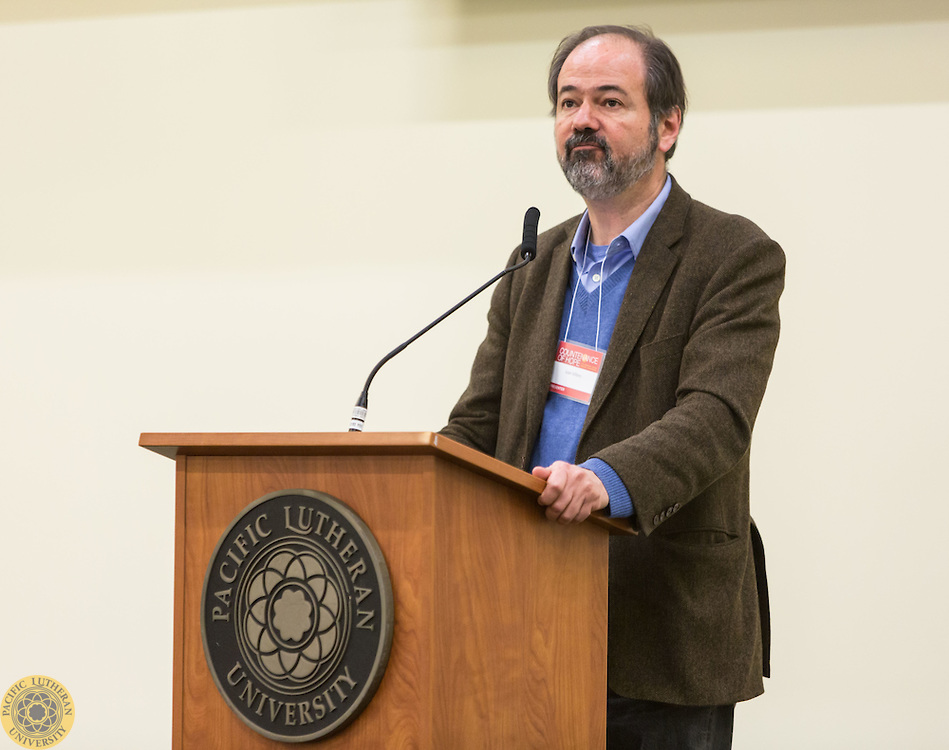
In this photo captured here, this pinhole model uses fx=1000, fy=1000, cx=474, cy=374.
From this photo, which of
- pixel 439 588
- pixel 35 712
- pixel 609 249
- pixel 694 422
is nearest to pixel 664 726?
pixel 694 422

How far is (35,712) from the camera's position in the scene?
3.18 meters

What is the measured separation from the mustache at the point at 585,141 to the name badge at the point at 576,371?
0.39 metres

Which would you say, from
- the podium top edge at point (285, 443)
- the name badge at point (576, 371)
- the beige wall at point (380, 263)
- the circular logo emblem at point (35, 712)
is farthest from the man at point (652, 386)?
the circular logo emblem at point (35, 712)

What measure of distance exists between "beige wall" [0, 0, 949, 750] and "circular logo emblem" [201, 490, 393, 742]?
170 centimetres

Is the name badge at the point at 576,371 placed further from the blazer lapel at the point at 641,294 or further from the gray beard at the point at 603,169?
the gray beard at the point at 603,169

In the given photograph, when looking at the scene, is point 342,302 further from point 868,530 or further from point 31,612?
point 868,530

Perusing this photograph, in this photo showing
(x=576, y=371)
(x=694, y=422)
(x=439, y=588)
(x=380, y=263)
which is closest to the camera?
(x=439, y=588)

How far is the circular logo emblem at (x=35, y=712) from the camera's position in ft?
10.4

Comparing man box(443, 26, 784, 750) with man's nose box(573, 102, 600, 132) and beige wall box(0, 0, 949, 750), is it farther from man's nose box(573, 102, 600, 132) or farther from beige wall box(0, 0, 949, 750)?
beige wall box(0, 0, 949, 750)

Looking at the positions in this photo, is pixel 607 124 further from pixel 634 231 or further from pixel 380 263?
pixel 380 263

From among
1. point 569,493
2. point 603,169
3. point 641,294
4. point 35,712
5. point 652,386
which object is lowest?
point 35,712

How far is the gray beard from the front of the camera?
6.35ft

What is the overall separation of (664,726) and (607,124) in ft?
3.69

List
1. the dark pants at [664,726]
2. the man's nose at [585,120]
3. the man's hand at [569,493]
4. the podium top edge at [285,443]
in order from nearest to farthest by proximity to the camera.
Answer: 1. the podium top edge at [285,443]
2. the man's hand at [569,493]
3. the dark pants at [664,726]
4. the man's nose at [585,120]
